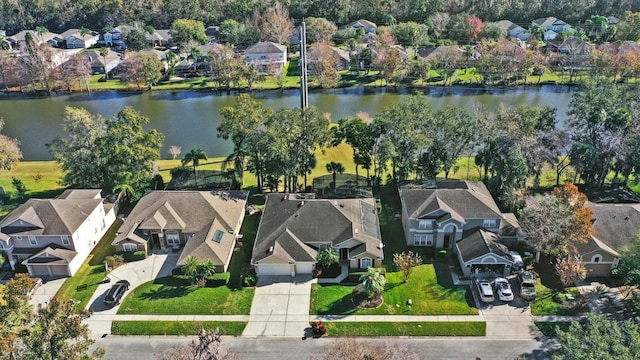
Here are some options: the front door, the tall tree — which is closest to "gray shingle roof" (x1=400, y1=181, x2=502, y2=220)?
the front door

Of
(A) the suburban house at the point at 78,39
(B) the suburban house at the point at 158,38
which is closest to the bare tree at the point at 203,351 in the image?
(B) the suburban house at the point at 158,38

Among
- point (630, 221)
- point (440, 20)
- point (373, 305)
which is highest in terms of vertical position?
point (440, 20)

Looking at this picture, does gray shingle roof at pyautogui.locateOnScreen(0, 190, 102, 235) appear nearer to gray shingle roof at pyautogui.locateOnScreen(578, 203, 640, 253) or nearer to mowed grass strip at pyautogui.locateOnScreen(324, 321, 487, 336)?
mowed grass strip at pyautogui.locateOnScreen(324, 321, 487, 336)

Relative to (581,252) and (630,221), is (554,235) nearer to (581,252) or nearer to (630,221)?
(581,252)

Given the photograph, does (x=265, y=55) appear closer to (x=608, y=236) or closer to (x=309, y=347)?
(x=608, y=236)

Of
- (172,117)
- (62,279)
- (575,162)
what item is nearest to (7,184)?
(62,279)

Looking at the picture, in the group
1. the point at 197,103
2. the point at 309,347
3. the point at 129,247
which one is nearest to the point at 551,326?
the point at 309,347
